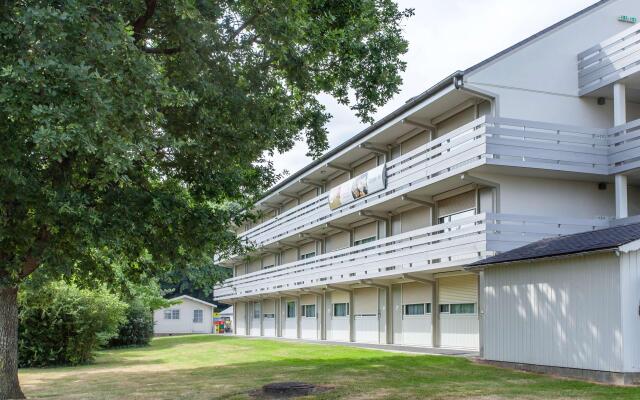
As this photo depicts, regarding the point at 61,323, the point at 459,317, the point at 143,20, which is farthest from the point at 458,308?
the point at 143,20

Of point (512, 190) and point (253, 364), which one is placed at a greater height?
point (512, 190)

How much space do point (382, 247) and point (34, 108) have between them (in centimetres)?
2096

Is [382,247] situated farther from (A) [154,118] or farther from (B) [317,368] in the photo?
(A) [154,118]

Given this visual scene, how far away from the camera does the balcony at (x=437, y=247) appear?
72.2 ft

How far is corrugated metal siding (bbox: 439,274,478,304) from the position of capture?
83.9ft

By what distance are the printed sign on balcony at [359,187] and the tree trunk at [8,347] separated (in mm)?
16317

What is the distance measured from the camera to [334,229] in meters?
38.6

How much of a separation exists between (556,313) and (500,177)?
6704 mm

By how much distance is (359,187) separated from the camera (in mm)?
31922

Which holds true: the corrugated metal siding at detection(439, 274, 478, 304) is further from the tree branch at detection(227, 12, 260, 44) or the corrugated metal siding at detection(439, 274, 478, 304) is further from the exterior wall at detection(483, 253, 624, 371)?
the tree branch at detection(227, 12, 260, 44)

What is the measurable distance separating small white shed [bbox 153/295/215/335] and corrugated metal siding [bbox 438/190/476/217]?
1937 inches

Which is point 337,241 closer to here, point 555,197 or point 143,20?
point 555,197

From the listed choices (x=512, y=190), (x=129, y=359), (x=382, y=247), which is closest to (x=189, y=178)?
(x=512, y=190)

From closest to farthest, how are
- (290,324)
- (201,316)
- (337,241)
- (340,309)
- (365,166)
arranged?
(365,166)
(340,309)
(337,241)
(290,324)
(201,316)
